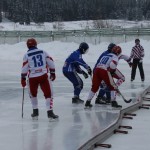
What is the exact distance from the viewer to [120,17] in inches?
3130

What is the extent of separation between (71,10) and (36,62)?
7423cm

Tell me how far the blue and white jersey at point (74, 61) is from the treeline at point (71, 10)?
68412 mm

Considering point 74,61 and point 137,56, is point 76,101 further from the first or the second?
point 137,56

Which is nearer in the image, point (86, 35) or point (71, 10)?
point (86, 35)

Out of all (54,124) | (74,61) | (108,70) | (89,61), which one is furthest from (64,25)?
(54,124)

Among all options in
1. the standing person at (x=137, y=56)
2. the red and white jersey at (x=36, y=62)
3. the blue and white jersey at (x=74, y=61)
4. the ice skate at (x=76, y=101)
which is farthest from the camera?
the standing person at (x=137, y=56)

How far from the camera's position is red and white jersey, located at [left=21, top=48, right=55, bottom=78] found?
835 centimetres

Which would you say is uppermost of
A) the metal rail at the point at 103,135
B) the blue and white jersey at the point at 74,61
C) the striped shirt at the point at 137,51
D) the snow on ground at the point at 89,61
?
the blue and white jersey at the point at 74,61

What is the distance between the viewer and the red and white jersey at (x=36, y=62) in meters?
8.35

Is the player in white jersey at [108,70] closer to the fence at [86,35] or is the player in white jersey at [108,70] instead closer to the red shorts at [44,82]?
the red shorts at [44,82]

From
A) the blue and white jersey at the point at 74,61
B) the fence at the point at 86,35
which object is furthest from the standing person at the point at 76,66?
the fence at the point at 86,35

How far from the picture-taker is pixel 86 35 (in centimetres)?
3700

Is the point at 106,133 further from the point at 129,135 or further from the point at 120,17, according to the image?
the point at 120,17

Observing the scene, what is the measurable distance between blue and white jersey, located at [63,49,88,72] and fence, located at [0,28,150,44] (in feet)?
79.1
